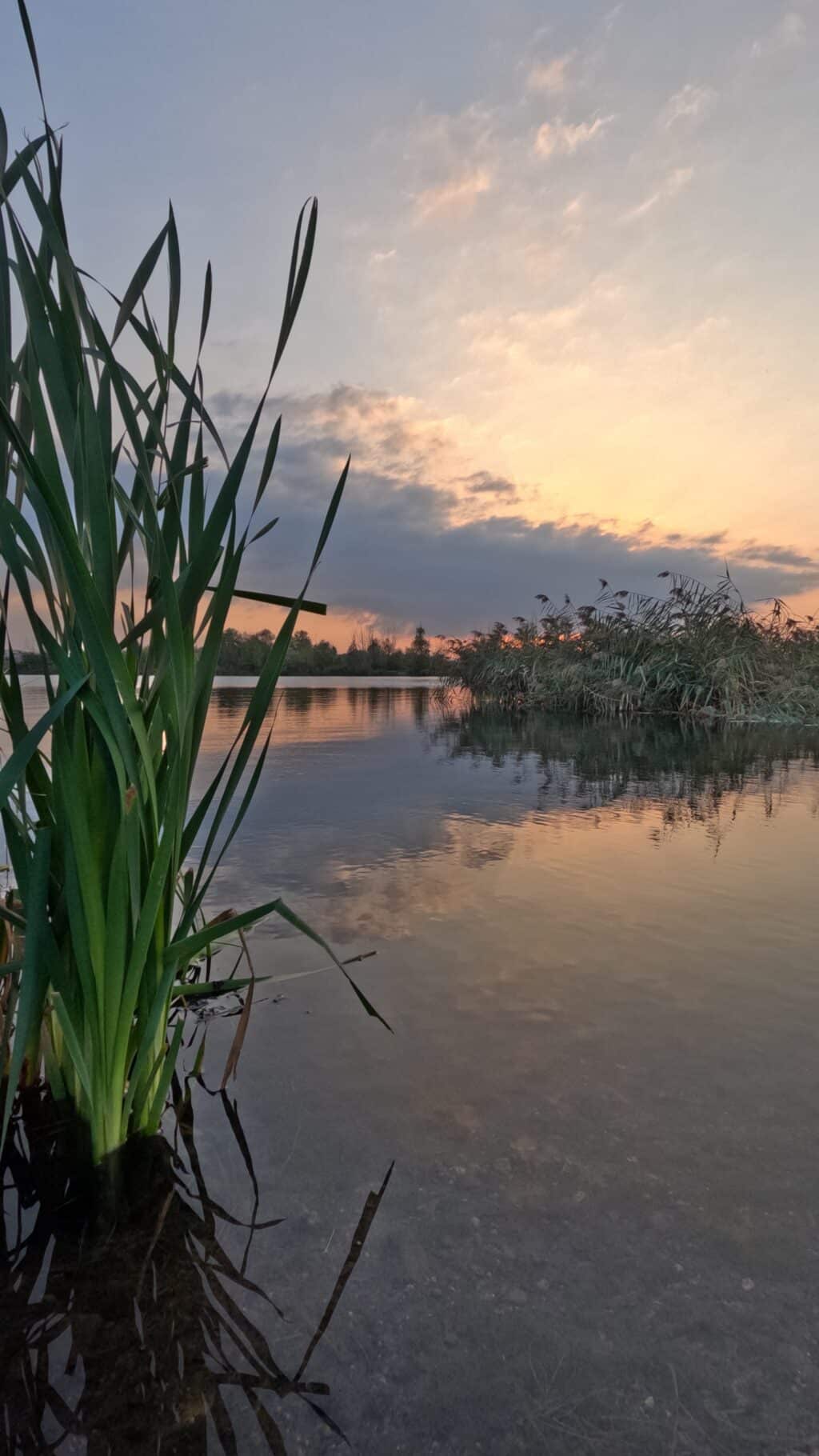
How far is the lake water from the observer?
63cm

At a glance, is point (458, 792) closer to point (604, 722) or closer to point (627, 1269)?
point (627, 1269)

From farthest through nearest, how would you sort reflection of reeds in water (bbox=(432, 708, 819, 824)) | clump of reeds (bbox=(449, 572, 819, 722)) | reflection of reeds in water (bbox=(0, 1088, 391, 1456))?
1. clump of reeds (bbox=(449, 572, 819, 722))
2. reflection of reeds in water (bbox=(432, 708, 819, 824))
3. reflection of reeds in water (bbox=(0, 1088, 391, 1456))

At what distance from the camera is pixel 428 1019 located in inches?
51.2

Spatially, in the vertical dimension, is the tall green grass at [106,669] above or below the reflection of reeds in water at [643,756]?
above

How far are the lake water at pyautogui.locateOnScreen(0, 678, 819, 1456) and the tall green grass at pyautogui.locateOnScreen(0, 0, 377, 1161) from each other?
25cm

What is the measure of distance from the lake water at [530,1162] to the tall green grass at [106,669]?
253 mm

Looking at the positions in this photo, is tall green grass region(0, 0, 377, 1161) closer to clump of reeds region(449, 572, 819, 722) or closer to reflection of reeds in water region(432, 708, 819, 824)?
reflection of reeds in water region(432, 708, 819, 824)

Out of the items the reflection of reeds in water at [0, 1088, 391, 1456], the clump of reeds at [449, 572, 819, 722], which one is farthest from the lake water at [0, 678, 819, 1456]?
the clump of reeds at [449, 572, 819, 722]

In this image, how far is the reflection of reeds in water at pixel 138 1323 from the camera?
60 cm

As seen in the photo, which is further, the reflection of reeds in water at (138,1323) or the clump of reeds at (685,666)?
the clump of reeds at (685,666)

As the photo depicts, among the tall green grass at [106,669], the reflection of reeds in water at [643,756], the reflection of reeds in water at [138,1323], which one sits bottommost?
the reflection of reeds in water at [138,1323]

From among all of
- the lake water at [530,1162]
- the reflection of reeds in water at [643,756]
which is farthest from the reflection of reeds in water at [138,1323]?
the reflection of reeds in water at [643,756]

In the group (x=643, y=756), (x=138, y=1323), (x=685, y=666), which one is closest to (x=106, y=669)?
(x=138, y=1323)

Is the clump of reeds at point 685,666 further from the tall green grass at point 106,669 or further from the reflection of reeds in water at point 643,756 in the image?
the tall green grass at point 106,669
